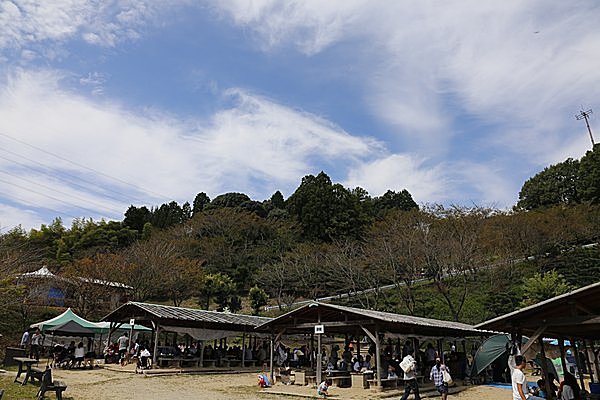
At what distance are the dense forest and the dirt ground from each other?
9210 mm

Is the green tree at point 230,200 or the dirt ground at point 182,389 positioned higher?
the green tree at point 230,200

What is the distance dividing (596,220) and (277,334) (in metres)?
25.5

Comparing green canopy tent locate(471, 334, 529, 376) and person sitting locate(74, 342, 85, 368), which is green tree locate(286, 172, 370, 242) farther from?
person sitting locate(74, 342, 85, 368)

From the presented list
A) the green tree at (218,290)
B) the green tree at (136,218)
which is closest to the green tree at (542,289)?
the green tree at (218,290)

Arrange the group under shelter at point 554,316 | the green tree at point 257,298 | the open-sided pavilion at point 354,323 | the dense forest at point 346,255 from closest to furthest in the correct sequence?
the group under shelter at point 554,316 < the open-sided pavilion at point 354,323 < the dense forest at point 346,255 < the green tree at point 257,298

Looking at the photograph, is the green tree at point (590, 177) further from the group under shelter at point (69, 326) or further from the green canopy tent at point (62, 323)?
the green canopy tent at point (62, 323)

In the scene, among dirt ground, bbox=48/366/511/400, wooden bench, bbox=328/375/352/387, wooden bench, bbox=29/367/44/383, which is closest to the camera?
wooden bench, bbox=29/367/44/383

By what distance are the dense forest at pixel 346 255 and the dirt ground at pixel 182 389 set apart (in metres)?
9.21

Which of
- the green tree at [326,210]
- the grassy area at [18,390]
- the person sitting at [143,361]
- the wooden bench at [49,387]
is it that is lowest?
the grassy area at [18,390]

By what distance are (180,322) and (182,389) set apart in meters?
5.54

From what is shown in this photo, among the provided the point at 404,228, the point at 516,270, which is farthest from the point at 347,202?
the point at 516,270

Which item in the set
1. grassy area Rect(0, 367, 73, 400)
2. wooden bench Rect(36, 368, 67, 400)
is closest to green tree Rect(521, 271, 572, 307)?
grassy area Rect(0, 367, 73, 400)

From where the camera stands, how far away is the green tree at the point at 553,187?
39562mm

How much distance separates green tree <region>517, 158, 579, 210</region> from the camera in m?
39.6
